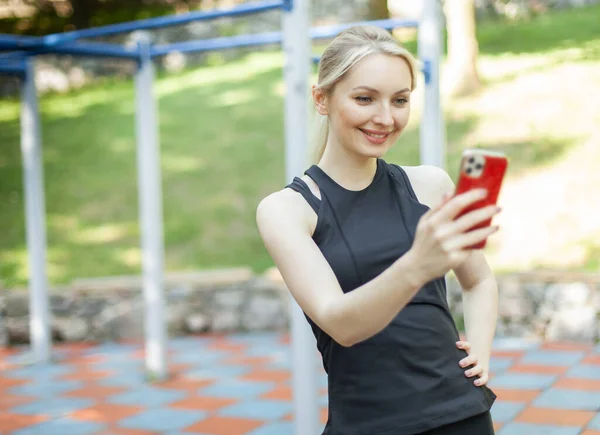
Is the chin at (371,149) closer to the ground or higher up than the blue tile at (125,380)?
higher up

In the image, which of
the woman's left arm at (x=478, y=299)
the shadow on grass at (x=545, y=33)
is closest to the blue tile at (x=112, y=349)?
the woman's left arm at (x=478, y=299)

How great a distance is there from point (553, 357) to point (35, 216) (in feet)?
11.1

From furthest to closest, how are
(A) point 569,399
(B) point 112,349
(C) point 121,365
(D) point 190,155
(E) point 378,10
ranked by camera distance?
1. (E) point 378,10
2. (D) point 190,155
3. (B) point 112,349
4. (C) point 121,365
5. (A) point 569,399

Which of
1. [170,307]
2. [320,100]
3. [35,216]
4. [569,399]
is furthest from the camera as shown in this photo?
[170,307]

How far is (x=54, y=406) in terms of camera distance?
13.7 ft

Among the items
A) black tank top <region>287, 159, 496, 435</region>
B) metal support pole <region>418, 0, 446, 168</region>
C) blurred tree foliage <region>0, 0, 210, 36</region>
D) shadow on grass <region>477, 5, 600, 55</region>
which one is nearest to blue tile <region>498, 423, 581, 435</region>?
metal support pole <region>418, 0, 446, 168</region>

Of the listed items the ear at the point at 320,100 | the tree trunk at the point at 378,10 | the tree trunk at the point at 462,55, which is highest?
the tree trunk at the point at 378,10

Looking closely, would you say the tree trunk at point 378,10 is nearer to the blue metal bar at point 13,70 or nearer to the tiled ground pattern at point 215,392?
the tiled ground pattern at point 215,392

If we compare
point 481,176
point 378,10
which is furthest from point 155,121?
point 378,10

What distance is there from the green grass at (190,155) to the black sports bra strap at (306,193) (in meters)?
4.81

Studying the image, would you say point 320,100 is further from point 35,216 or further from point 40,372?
point 35,216

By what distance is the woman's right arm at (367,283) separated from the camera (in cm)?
92

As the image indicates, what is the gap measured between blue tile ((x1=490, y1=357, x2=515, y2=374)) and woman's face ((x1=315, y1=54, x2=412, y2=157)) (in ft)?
10.8

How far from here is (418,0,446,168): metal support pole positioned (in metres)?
3.42
